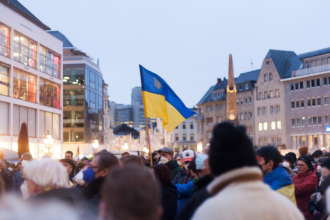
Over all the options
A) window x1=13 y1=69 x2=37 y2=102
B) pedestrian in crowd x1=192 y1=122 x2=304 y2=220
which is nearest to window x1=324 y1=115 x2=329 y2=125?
window x1=13 y1=69 x2=37 y2=102

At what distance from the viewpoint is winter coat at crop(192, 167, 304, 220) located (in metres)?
3.00

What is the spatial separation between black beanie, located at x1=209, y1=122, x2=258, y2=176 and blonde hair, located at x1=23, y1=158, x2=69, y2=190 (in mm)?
1634

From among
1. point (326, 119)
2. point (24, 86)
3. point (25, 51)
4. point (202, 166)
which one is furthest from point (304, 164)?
point (326, 119)

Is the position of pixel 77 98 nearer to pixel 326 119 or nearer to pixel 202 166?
pixel 326 119

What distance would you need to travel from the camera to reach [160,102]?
44.5 ft

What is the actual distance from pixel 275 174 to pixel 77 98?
6039cm

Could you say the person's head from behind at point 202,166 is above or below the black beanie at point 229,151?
below

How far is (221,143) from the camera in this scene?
323 cm

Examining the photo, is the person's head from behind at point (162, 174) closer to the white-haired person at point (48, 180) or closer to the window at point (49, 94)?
the white-haired person at point (48, 180)

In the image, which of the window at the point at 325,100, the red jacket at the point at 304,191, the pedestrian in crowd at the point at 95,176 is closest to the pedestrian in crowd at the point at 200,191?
the pedestrian in crowd at the point at 95,176

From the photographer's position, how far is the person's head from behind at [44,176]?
14.2ft

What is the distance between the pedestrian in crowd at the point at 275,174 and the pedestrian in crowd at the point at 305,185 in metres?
2.41

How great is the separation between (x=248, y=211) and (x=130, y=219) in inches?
31.9

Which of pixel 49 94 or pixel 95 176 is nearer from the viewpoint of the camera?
pixel 95 176
